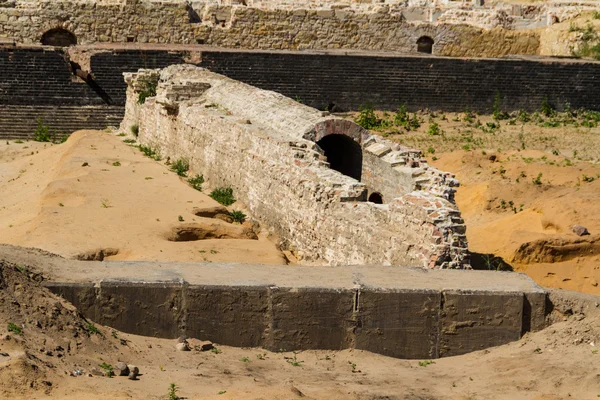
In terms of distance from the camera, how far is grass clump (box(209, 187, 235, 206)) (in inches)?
660

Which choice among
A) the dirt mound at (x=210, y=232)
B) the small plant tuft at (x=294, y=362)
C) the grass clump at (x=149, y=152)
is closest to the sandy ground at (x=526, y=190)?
the dirt mound at (x=210, y=232)

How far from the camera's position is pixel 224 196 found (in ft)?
55.6

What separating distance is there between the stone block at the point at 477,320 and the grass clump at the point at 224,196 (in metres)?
8.19

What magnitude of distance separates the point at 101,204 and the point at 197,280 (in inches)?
294

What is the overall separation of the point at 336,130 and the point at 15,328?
8403 millimetres

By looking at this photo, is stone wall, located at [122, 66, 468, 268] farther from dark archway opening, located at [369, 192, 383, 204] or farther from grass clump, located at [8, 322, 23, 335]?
grass clump, located at [8, 322, 23, 335]

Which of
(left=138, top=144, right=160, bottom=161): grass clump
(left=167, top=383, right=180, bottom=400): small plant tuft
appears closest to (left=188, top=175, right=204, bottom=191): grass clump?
(left=138, top=144, right=160, bottom=161): grass clump

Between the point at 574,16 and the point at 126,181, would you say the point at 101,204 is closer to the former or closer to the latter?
the point at 126,181

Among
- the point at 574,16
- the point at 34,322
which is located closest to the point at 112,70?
the point at 574,16

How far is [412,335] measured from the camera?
8.79 metres

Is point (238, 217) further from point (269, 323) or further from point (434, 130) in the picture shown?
point (434, 130)

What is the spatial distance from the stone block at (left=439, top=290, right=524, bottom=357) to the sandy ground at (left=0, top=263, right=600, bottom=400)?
0.09 meters

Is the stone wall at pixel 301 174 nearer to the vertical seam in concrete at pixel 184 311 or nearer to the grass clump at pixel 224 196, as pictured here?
the grass clump at pixel 224 196

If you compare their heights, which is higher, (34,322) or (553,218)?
(34,322)
